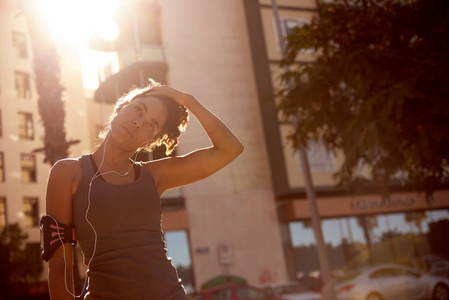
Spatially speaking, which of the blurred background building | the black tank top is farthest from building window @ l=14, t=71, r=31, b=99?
the black tank top

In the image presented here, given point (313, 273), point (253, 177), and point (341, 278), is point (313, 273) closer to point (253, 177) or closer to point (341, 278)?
point (253, 177)

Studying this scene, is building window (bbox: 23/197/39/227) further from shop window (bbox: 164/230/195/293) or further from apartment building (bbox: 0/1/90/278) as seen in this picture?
shop window (bbox: 164/230/195/293)

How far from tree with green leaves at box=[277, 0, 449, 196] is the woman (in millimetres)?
7154

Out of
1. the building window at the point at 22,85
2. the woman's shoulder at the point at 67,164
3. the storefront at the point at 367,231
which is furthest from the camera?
the building window at the point at 22,85

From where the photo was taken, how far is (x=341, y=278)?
52.9 ft

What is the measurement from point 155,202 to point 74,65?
38493mm

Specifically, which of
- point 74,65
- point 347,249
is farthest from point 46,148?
point 74,65

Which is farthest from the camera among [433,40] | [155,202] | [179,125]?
[433,40]

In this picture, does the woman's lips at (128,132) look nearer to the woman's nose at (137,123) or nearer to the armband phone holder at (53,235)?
the woman's nose at (137,123)

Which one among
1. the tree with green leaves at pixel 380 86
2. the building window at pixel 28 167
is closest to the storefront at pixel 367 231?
the tree with green leaves at pixel 380 86

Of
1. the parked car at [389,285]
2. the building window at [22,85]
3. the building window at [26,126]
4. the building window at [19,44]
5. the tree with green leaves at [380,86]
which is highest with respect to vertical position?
the building window at [19,44]

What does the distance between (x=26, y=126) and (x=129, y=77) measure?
14.4m

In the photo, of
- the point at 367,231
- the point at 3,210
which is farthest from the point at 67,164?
the point at 3,210

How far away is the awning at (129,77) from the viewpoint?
2397cm
